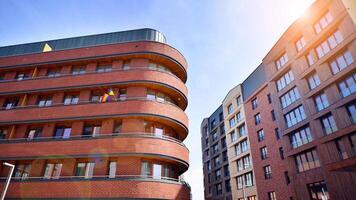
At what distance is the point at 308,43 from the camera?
27625 mm

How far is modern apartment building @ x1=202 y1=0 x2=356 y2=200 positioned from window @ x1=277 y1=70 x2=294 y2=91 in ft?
0.47

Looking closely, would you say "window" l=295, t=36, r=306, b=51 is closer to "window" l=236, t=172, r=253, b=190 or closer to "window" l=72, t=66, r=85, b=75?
"window" l=236, t=172, r=253, b=190

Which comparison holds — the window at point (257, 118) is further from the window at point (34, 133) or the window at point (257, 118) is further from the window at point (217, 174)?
the window at point (34, 133)

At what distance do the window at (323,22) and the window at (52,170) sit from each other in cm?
3096

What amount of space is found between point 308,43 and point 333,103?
8247 mm

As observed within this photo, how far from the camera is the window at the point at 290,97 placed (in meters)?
29.3

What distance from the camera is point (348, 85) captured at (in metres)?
22.8

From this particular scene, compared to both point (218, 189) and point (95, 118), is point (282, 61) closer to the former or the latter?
point (95, 118)

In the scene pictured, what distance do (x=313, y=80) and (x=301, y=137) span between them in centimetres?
701

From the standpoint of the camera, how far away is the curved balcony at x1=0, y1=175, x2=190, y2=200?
57.2 ft

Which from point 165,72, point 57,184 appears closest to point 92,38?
point 165,72

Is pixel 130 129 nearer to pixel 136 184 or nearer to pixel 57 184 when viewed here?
pixel 136 184

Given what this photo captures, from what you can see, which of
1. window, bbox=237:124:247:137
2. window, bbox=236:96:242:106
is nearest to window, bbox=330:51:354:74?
window, bbox=237:124:247:137

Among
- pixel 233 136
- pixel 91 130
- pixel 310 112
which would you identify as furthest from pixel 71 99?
pixel 233 136
